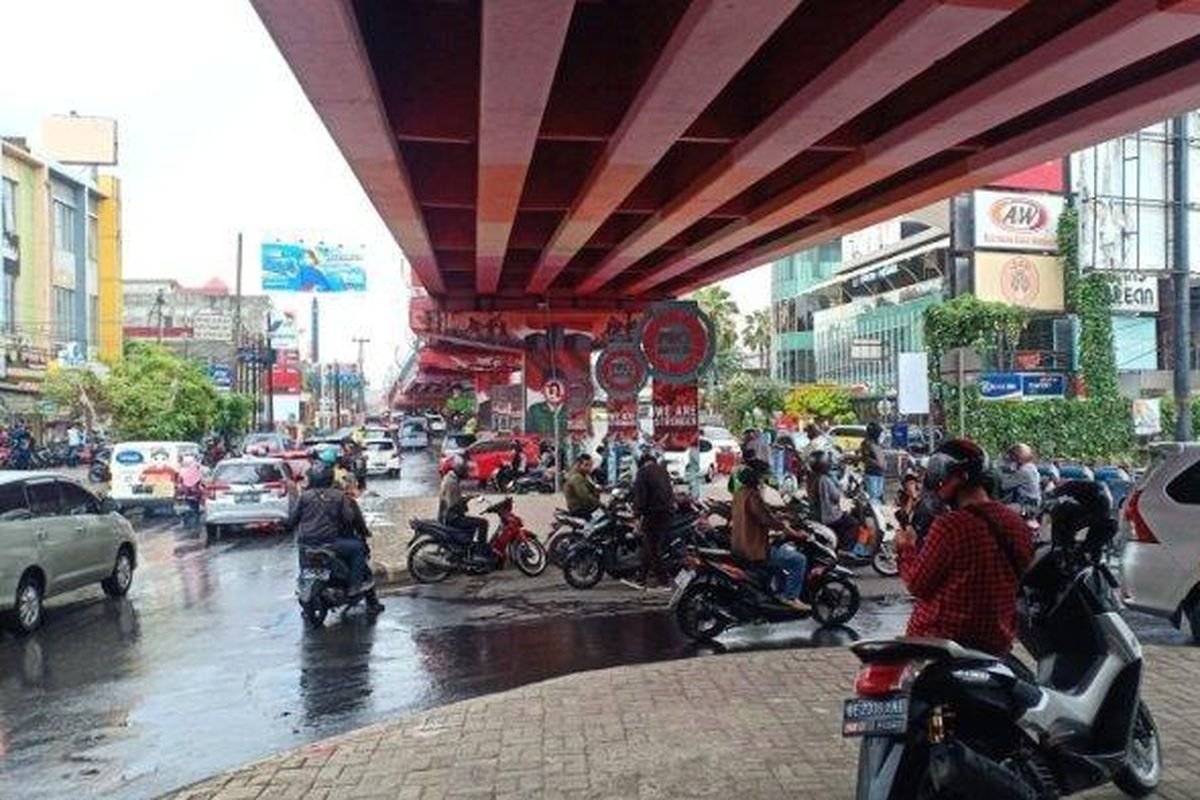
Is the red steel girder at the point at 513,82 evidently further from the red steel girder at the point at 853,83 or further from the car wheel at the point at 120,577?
the car wheel at the point at 120,577

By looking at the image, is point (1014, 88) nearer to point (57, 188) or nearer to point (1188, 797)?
point (1188, 797)

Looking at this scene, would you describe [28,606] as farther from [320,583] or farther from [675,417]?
[675,417]

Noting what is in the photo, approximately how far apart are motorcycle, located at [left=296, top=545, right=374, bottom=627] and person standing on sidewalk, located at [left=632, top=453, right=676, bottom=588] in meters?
3.61

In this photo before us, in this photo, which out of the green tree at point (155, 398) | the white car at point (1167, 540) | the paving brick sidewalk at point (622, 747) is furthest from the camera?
the green tree at point (155, 398)

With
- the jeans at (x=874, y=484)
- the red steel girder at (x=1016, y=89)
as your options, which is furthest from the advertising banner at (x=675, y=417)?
the red steel girder at (x=1016, y=89)

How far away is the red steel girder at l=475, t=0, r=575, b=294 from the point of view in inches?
313

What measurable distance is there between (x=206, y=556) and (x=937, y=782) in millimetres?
16652

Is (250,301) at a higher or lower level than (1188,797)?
higher

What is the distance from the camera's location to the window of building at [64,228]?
2031 inches

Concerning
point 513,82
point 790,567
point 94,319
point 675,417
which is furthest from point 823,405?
point 513,82

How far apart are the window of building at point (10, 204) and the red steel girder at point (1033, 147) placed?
124ft

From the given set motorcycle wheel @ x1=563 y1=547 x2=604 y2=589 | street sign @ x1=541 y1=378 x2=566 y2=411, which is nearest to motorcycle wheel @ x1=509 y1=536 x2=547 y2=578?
motorcycle wheel @ x1=563 y1=547 x2=604 y2=589

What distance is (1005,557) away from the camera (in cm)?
471

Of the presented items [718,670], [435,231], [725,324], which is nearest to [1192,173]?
[725,324]
